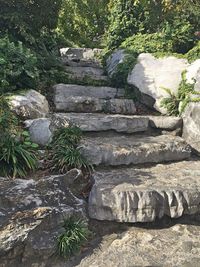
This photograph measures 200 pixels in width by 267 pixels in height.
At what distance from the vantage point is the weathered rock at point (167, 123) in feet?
25.1

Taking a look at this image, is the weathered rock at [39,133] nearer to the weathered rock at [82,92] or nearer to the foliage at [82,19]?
the weathered rock at [82,92]

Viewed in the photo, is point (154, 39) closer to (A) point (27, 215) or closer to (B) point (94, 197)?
(B) point (94, 197)

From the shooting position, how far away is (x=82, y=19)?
16.4m

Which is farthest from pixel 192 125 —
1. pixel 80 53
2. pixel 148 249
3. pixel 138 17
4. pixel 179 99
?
pixel 80 53

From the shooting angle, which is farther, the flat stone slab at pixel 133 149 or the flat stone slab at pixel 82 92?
the flat stone slab at pixel 82 92

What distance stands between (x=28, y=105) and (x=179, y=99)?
3.65 metres

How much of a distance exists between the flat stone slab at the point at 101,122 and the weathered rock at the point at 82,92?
2.67 ft

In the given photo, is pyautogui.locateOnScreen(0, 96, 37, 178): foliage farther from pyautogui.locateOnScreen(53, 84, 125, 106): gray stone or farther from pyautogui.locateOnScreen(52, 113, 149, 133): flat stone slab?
pyautogui.locateOnScreen(53, 84, 125, 106): gray stone

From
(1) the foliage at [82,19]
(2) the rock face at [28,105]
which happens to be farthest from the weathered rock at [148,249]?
(1) the foliage at [82,19]

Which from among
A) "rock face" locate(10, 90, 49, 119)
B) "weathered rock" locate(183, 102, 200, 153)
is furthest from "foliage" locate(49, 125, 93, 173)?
"weathered rock" locate(183, 102, 200, 153)

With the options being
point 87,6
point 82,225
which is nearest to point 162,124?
point 82,225

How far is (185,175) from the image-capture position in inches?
239

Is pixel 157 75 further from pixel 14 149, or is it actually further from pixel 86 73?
pixel 14 149

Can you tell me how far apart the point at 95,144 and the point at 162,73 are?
11.5 feet
